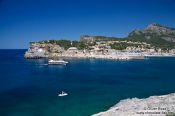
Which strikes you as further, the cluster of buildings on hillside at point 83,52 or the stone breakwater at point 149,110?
the cluster of buildings on hillside at point 83,52

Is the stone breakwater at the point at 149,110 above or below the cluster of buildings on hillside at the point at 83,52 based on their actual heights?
below

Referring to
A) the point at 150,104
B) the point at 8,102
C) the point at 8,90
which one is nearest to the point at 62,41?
the point at 8,90

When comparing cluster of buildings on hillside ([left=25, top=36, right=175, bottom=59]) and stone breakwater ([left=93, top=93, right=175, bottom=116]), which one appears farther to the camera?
cluster of buildings on hillside ([left=25, top=36, right=175, bottom=59])

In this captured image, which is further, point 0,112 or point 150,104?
point 0,112

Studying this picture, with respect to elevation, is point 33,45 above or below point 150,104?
above

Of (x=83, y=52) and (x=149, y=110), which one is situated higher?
(x=83, y=52)

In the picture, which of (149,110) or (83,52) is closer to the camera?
(149,110)

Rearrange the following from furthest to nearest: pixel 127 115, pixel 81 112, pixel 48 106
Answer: pixel 48 106 < pixel 81 112 < pixel 127 115

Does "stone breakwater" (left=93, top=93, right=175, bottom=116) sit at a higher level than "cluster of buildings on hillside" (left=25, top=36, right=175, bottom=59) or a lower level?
lower

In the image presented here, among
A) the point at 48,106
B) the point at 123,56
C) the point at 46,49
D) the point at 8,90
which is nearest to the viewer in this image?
the point at 48,106

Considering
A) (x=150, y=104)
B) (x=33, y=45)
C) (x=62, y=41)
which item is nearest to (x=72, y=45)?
(x=62, y=41)

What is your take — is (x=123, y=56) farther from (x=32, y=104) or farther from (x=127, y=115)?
(x=127, y=115)
